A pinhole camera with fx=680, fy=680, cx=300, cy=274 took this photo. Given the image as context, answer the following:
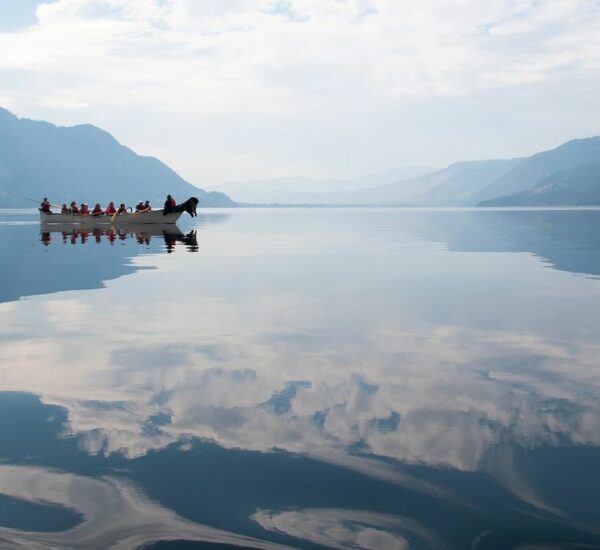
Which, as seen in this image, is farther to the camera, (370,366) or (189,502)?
(370,366)

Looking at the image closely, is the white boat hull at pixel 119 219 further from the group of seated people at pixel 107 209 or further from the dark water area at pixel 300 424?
the dark water area at pixel 300 424

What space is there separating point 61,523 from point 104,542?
0.66 m

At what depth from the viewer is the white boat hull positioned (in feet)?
283

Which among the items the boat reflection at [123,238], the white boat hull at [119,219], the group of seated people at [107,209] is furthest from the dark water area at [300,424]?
the white boat hull at [119,219]

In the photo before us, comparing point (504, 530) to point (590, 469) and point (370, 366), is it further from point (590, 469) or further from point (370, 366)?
point (370, 366)

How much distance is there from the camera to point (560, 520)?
7562 mm

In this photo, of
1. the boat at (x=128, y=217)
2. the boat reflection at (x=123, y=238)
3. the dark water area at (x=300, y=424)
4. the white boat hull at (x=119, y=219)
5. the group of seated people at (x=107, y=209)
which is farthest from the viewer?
the white boat hull at (x=119, y=219)

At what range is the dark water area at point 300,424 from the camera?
759cm

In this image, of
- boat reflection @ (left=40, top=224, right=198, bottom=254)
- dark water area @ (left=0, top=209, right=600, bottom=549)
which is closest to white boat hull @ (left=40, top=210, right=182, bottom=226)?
boat reflection @ (left=40, top=224, right=198, bottom=254)

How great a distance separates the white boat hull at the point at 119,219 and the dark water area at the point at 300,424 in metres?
62.8

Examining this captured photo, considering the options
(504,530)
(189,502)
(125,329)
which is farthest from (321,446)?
(125,329)

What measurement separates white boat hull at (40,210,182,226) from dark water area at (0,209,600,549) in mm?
62770

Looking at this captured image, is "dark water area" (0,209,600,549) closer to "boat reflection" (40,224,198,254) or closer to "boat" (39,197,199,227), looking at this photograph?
"boat reflection" (40,224,198,254)

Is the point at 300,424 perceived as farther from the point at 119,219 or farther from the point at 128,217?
the point at 119,219
